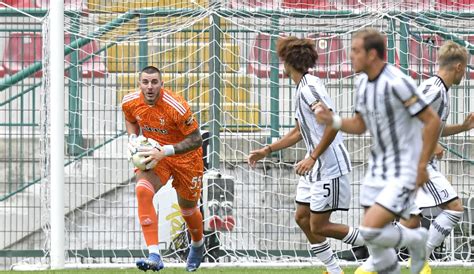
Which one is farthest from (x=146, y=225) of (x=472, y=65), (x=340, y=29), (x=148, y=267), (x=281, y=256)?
(x=472, y=65)

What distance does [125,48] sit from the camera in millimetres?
13258

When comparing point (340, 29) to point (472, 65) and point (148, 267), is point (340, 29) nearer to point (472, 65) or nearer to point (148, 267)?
point (472, 65)

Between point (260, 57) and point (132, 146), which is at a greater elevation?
point (260, 57)

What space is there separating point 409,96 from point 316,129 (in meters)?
2.22

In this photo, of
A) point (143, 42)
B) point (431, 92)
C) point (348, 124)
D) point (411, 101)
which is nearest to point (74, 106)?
point (143, 42)

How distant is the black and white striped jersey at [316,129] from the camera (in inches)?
369

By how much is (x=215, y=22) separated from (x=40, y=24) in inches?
76.1

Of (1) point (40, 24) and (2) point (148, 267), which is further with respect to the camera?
(1) point (40, 24)

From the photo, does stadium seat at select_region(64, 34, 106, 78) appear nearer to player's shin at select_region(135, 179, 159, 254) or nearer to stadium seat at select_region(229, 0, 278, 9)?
stadium seat at select_region(229, 0, 278, 9)

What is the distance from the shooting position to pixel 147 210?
10453 mm

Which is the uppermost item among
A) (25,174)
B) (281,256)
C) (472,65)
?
(472,65)

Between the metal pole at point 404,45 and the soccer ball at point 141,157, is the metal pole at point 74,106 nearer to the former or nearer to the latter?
the soccer ball at point 141,157

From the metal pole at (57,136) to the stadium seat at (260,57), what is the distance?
2415mm

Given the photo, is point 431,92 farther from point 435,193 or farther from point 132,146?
point 132,146
